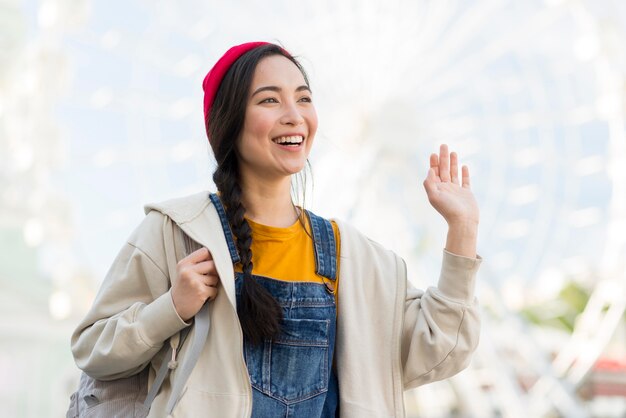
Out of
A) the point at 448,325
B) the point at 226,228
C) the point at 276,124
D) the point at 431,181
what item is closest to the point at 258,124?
the point at 276,124

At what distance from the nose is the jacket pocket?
26 centimetres

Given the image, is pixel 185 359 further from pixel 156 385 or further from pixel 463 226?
pixel 463 226

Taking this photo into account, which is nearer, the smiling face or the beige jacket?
the beige jacket

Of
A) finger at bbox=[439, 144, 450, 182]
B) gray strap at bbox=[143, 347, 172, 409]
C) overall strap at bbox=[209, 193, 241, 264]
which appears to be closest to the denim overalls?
overall strap at bbox=[209, 193, 241, 264]

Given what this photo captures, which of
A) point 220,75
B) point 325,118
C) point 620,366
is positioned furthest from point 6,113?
point 620,366

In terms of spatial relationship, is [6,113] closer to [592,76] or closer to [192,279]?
[592,76]

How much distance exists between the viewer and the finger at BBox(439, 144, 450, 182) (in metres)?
1.27

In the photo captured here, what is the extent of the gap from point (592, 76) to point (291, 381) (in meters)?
6.55

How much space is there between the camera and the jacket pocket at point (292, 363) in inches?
44.6

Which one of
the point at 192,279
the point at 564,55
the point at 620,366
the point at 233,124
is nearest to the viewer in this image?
the point at 192,279

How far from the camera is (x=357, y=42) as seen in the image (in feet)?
23.4

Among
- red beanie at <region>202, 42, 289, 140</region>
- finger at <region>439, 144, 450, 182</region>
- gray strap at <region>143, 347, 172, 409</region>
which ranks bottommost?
gray strap at <region>143, 347, 172, 409</region>

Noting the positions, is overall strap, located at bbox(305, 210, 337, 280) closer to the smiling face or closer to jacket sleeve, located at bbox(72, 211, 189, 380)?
the smiling face

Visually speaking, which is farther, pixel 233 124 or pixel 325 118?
pixel 325 118
